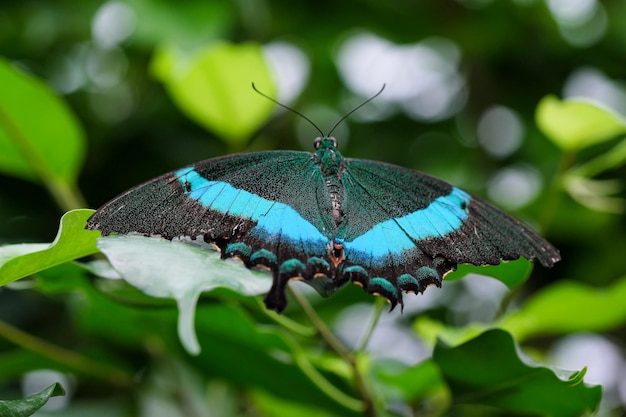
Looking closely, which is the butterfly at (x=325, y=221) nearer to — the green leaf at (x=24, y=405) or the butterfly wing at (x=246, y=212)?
the butterfly wing at (x=246, y=212)

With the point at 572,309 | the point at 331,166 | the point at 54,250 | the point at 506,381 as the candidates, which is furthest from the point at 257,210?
the point at 572,309

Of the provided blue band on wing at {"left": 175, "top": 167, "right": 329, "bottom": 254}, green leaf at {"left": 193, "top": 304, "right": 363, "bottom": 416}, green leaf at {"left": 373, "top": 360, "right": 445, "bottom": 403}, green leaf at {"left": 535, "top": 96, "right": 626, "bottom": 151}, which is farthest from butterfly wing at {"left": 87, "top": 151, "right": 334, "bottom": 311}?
green leaf at {"left": 535, "top": 96, "right": 626, "bottom": 151}

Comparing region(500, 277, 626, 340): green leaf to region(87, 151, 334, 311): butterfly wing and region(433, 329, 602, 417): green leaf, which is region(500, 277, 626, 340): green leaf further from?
region(87, 151, 334, 311): butterfly wing

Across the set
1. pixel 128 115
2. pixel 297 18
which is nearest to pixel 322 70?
pixel 297 18

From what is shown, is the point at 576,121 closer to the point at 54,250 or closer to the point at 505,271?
the point at 505,271

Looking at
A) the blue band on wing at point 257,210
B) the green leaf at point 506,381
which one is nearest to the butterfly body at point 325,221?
the blue band on wing at point 257,210

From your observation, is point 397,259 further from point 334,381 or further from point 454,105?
point 454,105

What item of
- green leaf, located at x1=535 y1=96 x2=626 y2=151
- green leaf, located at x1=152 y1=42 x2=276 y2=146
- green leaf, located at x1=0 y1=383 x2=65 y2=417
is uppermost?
green leaf, located at x1=152 y1=42 x2=276 y2=146
